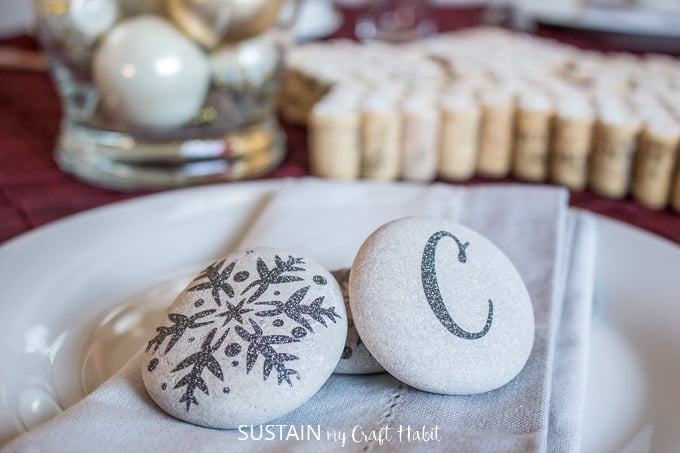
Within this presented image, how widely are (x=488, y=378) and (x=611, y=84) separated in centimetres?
57

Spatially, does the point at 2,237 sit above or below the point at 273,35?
below

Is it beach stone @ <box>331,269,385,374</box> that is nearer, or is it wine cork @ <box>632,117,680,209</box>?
beach stone @ <box>331,269,385,374</box>

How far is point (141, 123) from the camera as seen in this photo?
2.24 ft

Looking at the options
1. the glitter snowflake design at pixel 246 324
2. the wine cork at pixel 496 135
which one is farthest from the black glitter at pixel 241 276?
the wine cork at pixel 496 135

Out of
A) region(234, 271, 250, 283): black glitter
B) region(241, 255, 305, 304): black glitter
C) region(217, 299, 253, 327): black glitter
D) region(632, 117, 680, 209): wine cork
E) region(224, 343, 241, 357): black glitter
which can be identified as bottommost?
region(632, 117, 680, 209): wine cork

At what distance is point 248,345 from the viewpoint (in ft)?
1.13

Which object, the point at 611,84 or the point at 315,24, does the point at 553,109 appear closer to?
the point at 611,84

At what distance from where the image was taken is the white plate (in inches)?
14.6

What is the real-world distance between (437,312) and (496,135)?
1.37ft

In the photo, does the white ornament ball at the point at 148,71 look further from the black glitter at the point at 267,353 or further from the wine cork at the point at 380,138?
the black glitter at the point at 267,353

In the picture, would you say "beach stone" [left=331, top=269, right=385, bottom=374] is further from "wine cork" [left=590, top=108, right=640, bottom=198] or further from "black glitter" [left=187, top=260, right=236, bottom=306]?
Answer: "wine cork" [left=590, top=108, right=640, bottom=198]

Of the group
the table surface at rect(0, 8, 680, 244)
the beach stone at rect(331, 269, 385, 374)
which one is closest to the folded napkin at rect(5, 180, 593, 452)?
the beach stone at rect(331, 269, 385, 374)

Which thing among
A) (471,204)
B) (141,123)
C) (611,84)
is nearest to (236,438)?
(471,204)

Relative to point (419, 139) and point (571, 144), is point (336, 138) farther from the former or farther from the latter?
point (571, 144)
